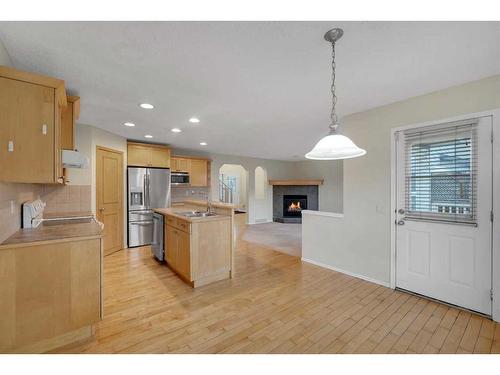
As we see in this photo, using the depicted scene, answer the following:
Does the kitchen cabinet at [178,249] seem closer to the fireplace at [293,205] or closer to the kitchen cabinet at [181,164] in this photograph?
the kitchen cabinet at [181,164]

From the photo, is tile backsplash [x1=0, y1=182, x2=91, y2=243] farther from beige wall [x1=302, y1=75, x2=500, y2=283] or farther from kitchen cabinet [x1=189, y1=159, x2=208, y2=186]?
beige wall [x1=302, y1=75, x2=500, y2=283]

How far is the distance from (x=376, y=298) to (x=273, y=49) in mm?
2810

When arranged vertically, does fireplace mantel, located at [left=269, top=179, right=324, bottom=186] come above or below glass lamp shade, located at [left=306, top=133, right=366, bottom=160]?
below

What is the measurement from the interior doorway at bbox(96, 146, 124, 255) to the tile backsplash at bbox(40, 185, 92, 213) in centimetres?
24

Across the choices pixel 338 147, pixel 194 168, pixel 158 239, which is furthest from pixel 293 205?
pixel 338 147

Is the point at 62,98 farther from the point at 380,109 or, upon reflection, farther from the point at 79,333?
the point at 380,109

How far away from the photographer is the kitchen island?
2.89 meters

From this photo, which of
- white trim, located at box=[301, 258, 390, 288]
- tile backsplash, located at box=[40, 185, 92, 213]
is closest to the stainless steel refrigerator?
tile backsplash, located at box=[40, 185, 92, 213]

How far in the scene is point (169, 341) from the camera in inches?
72.4

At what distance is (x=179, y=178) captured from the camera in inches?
224

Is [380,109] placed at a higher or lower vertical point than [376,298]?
higher

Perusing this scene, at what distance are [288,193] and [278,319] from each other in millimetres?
6589

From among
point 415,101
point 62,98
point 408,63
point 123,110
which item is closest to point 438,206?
point 415,101

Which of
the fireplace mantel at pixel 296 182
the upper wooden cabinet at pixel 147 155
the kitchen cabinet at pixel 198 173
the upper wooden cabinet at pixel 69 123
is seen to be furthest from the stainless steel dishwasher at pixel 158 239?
the fireplace mantel at pixel 296 182
